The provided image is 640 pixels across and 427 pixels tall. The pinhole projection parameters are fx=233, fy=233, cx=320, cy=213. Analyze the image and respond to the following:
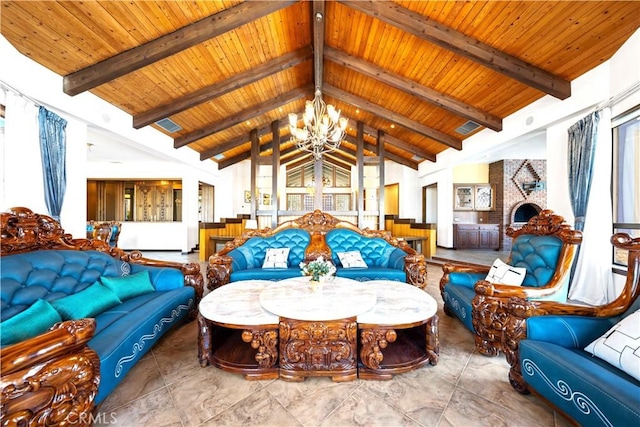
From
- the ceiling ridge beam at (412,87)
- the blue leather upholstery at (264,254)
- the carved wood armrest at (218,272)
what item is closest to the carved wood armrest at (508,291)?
the blue leather upholstery at (264,254)

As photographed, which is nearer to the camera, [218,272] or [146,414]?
[146,414]

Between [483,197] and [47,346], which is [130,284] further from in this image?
[483,197]

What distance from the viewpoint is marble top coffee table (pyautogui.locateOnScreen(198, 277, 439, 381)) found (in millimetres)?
1670

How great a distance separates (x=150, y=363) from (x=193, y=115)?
196 inches

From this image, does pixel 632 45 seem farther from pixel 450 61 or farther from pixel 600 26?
pixel 450 61

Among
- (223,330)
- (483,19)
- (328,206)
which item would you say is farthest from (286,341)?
(328,206)

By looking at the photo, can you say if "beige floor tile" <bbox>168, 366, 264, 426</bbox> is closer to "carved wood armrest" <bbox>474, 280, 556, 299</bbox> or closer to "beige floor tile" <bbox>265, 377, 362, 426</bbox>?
"beige floor tile" <bbox>265, 377, 362, 426</bbox>

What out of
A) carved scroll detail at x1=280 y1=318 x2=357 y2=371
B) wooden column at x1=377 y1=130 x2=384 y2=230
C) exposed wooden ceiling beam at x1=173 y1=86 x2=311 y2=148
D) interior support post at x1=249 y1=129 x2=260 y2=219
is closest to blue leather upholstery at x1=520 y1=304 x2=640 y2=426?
carved scroll detail at x1=280 y1=318 x2=357 y2=371

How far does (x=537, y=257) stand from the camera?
2.13 metres

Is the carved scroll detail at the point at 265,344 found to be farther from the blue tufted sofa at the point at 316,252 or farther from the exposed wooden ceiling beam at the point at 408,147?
the exposed wooden ceiling beam at the point at 408,147

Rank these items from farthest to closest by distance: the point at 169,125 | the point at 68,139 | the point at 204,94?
the point at 169,125 → the point at 204,94 → the point at 68,139

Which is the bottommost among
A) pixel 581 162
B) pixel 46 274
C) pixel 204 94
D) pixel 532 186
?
pixel 46 274

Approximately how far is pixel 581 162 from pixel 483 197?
5.00 metres

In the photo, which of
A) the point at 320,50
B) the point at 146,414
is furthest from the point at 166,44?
the point at 146,414
